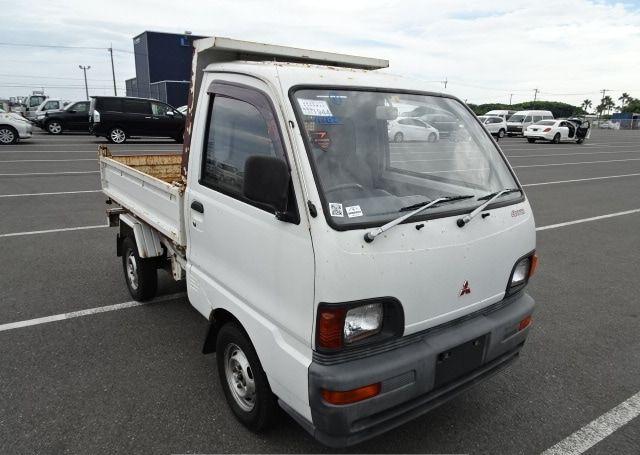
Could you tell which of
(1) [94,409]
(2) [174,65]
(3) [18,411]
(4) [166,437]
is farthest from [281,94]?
(2) [174,65]

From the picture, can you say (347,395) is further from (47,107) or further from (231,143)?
(47,107)

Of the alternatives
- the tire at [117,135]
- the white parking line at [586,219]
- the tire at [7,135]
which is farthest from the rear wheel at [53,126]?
the white parking line at [586,219]

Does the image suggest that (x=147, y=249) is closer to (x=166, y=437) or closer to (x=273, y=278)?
(x=166, y=437)

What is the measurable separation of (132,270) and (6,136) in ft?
56.4

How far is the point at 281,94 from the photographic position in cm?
225

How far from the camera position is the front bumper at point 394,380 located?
79.6 inches

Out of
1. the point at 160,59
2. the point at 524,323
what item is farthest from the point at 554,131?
the point at 160,59

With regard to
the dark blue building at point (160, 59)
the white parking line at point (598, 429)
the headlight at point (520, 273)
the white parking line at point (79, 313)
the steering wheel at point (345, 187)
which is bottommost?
the white parking line at point (598, 429)

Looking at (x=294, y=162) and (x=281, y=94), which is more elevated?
(x=281, y=94)

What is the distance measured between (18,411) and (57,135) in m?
23.7

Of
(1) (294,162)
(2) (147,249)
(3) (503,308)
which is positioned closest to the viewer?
(1) (294,162)

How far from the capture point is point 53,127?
22.3m

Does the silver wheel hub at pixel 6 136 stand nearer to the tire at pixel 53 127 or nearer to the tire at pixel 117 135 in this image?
the tire at pixel 117 135

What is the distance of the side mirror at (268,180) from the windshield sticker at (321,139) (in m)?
0.27
